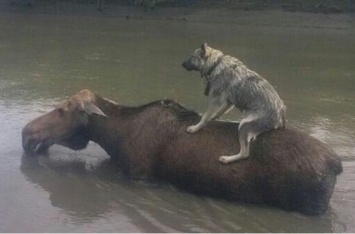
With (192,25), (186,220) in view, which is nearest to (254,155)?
(186,220)

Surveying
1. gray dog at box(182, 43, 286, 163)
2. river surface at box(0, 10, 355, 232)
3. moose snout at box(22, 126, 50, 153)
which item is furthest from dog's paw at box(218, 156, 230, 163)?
moose snout at box(22, 126, 50, 153)

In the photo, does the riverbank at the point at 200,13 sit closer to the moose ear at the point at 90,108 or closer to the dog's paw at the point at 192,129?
the moose ear at the point at 90,108

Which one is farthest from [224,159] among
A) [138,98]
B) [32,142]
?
[138,98]

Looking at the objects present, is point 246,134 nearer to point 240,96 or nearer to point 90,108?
point 240,96

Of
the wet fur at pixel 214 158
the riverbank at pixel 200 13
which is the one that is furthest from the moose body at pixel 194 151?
the riverbank at pixel 200 13

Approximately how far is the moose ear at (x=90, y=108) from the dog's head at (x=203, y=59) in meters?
1.22

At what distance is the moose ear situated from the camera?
349 inches

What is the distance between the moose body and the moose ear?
2 cm

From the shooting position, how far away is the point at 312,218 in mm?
7520

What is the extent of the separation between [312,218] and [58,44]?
14.9 m

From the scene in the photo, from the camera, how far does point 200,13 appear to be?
107 ft

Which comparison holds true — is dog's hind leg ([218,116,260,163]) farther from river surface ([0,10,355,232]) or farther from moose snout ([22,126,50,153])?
moose snout ([22,126,50,153])

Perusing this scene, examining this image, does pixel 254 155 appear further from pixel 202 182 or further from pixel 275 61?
pixel 275 61

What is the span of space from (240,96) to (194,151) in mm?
783
